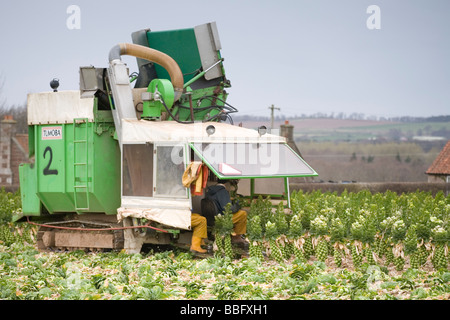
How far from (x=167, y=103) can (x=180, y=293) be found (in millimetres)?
4383

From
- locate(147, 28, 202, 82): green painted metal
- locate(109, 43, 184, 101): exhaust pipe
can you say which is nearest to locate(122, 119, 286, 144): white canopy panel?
locate(109, 43, 184, 101): exhaust pipe

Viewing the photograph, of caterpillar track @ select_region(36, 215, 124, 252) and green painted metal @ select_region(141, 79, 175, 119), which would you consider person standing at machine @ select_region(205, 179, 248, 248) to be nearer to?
green painted metal @ select_region(141, 79, 175, 119)

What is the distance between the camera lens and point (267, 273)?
9.74m

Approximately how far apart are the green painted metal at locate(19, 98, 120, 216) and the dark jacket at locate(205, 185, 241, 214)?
1.90 metres

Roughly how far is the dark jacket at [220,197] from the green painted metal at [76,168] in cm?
190

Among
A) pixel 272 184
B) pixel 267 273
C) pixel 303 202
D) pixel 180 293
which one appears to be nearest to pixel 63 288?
pixel 180 293

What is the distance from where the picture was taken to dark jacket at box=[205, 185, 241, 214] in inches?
464

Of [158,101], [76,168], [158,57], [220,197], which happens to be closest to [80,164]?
[76,168]

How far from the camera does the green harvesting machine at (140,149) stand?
37.4 ft

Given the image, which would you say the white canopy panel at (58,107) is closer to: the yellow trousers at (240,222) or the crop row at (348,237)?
the yellow trousers at (240,222)

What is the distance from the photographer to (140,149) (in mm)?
11828

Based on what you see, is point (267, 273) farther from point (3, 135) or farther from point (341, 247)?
point (3, 135)

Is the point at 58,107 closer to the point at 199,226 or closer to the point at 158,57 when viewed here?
the point at 158,57

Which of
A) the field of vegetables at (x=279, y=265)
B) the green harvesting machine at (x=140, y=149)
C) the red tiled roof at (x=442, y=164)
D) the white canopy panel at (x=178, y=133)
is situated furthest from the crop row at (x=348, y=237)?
the red tiled roof at (x=442, y=164)
